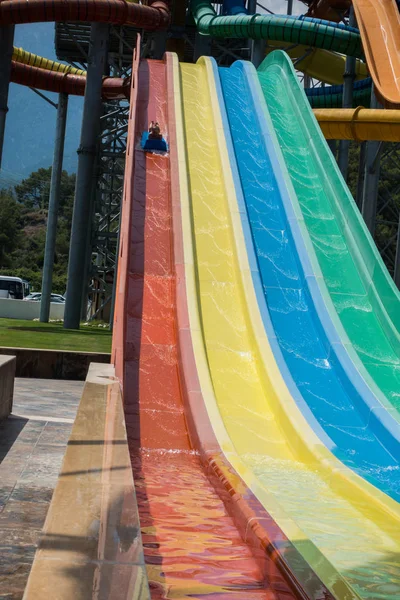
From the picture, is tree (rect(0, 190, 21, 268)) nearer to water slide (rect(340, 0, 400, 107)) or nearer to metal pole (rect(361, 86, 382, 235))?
metal pole (rect(361, 86, 382, 235))

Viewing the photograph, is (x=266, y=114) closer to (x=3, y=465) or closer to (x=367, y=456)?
(x=367, y=456)

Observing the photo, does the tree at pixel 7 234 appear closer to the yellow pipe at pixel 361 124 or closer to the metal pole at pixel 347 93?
the metal pole at pixel 347 93

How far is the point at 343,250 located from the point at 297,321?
173cm

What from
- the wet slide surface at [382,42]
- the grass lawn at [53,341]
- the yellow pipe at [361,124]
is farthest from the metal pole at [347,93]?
the grass lawn at [53,341]

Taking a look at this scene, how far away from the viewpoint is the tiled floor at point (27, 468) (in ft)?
9.99

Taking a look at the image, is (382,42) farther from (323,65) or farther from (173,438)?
(173,438)

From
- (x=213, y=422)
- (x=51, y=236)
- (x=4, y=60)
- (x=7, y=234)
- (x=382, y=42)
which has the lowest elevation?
(x=213, y=422)

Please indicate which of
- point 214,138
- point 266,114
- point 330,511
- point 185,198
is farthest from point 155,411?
point 266,114

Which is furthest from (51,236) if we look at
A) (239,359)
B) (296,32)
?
(239,359)

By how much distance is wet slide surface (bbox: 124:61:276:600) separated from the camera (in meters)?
2.91

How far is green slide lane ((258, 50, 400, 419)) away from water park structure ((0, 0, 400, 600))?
25 mm

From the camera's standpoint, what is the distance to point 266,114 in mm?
11430

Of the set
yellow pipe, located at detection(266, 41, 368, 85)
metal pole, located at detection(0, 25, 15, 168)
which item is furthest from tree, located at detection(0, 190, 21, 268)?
metal pole, located at detection(0, 25, 15, 168)

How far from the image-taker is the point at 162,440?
214 inches
